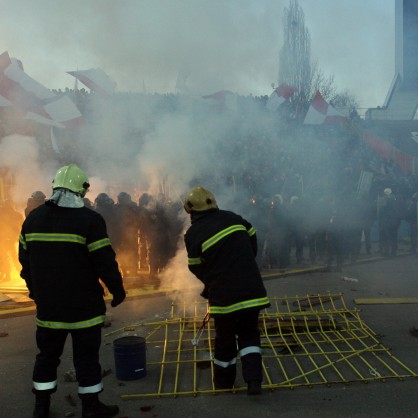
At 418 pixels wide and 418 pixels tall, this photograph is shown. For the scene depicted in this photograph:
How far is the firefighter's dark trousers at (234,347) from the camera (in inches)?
144

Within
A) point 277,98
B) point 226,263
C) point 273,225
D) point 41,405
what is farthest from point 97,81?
point 41,405

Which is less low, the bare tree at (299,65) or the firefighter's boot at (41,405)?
the bare tree at (299,65)

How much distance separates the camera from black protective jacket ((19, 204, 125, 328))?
3262 mm

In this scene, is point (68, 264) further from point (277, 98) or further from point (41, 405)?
point (277, 98)

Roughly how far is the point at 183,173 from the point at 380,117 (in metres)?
14.4

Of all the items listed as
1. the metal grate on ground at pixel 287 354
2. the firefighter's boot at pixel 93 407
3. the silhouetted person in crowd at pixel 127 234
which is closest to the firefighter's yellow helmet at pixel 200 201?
the metal grate on ground at pixel 287 354

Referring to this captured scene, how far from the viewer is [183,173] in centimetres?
951

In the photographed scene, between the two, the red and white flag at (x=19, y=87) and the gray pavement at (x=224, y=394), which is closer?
the gray pavement at (x=224, y=394)

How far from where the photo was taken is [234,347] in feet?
12.4

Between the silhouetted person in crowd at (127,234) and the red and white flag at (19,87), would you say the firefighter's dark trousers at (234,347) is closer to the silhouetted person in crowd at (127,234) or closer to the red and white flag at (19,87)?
the silhouetted person in crowd at (127,234)

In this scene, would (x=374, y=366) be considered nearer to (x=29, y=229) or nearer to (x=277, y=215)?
(x=29, y=229)

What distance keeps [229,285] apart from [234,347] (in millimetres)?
547

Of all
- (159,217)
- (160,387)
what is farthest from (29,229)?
(159,217)

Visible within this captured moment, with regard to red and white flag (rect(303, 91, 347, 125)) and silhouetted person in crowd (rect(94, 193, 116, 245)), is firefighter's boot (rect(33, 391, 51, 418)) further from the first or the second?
red and white flag (rect(303, 91, 347, 125))
